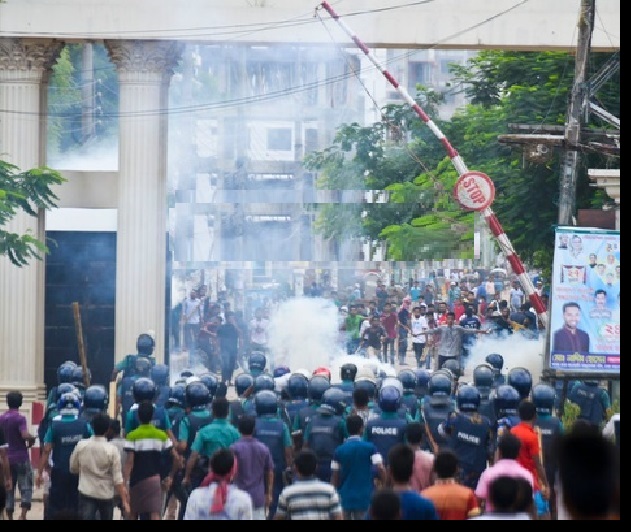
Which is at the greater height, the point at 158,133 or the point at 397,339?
the point at 158,133

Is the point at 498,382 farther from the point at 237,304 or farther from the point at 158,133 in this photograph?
the point at 237,304

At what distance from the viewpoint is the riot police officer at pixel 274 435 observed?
41.7 ft

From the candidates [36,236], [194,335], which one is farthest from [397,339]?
[36,236]

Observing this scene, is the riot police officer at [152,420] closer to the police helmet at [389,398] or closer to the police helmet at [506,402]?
the police helmet at [389,398]

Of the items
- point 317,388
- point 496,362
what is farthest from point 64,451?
point 496,362

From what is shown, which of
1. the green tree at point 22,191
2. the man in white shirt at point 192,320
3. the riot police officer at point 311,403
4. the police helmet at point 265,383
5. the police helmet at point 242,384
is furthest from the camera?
the man in white shirt at point 192,320

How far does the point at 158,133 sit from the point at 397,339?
8913 millimetres

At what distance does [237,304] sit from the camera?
1576 inches

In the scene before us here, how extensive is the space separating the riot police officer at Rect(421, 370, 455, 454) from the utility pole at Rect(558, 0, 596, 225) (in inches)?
276

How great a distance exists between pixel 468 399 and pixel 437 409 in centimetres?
73

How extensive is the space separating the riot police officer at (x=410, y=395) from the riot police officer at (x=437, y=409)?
0.75 ft

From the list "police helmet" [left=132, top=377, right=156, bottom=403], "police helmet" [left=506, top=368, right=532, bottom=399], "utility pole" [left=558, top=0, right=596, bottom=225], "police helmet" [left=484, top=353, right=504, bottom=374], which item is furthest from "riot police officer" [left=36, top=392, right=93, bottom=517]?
"utility pole" [left=558, top=0, right=596, bottom=225]

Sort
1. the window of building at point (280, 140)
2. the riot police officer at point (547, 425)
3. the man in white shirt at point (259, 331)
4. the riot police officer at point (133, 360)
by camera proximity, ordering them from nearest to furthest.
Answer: the riot police officer at point (547, 425), the riot police officer at point (133, 360), the man in white shirt at point (259, 331), the window of building at point (280, 140)

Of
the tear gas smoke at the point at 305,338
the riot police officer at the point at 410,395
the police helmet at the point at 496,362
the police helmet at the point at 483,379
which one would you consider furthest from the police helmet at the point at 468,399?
the tear gas smoke at the point at 305,338
